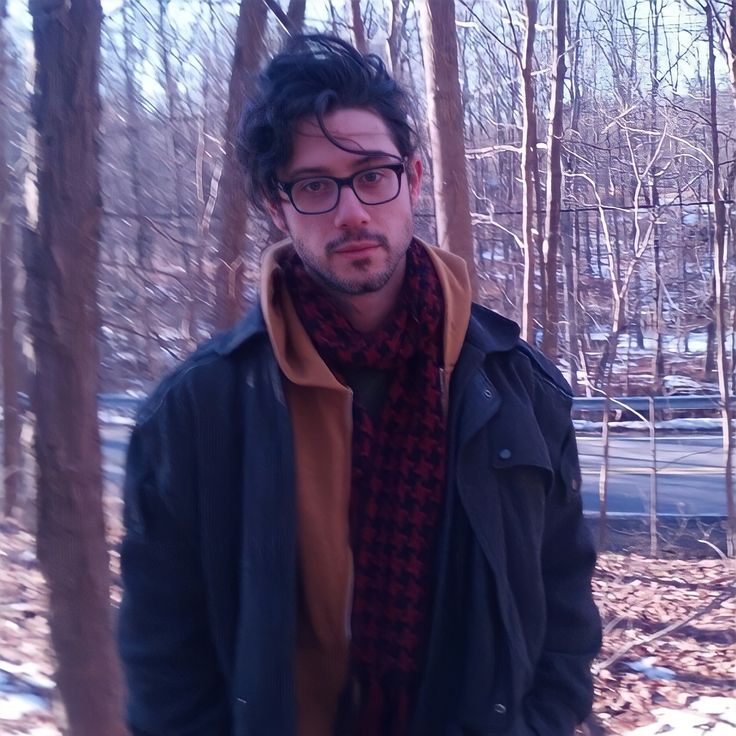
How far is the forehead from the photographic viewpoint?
167 centimetres

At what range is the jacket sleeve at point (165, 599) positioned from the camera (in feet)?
5.12

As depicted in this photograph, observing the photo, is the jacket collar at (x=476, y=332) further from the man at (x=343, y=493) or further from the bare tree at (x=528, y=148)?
the bare tree at (x=528, y=148)

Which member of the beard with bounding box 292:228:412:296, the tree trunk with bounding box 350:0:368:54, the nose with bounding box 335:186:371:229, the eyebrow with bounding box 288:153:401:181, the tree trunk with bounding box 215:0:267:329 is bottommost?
the beard with bounding box 292:228:412:296

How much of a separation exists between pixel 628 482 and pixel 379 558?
36.3 ft

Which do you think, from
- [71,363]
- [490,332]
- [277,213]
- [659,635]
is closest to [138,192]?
[71,363]

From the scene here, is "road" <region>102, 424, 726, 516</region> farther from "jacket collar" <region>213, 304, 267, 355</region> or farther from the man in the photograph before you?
"jacket collar" <region>213, 304, 267, 355</region>

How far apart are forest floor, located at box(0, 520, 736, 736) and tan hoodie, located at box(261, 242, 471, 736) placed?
1.93m

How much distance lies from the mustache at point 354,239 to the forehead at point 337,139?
5.5 inches

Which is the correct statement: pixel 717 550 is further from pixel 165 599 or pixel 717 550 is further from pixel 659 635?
pixel 165 599

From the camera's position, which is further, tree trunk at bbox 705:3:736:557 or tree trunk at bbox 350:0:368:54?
tree trunk at bbox 705:3:736:557

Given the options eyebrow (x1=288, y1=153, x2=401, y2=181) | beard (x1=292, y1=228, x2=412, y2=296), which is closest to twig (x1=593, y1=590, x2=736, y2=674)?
beard (x1=292, y1=228, x2=412, y2=296)

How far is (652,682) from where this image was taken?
5520 millimetres

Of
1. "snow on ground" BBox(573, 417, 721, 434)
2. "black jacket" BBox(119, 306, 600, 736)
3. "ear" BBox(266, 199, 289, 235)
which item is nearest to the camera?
"black jacket" BBox(119, 306, 600, 736)

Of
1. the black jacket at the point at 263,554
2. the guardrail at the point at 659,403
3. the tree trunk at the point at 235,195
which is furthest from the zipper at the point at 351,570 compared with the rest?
the guardrail at the point at 659,403
